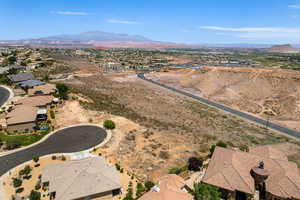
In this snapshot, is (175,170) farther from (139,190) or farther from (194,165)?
(139,190)

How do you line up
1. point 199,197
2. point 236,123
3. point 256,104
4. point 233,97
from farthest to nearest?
1. point 233,97
2. point 256,104
3. point 236,123
4. point 199,197

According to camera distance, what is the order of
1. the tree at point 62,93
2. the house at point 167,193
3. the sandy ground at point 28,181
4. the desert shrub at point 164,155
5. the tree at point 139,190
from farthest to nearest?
the tree at point 62,93
the desert shrub at point 164,155
the tree at point 139,190
the sandy ground at point 28,181
the house at point 167,193

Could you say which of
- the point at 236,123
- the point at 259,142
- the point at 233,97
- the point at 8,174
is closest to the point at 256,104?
the point at 233,97

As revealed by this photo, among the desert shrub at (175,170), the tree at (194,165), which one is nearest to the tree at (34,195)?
the desert shrub at (175,170)

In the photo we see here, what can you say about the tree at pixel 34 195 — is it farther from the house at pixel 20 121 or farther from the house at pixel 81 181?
the house at pixel 20 121

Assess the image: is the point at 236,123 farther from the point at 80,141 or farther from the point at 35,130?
the point at 35,130

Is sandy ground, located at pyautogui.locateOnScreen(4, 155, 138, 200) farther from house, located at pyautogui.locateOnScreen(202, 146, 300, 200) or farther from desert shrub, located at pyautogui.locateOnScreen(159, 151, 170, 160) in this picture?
house, located at pyautogui.locateOnScreen(202, 146, 300, 200)

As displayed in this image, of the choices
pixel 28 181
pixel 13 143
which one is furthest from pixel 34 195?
pixel 13 143
